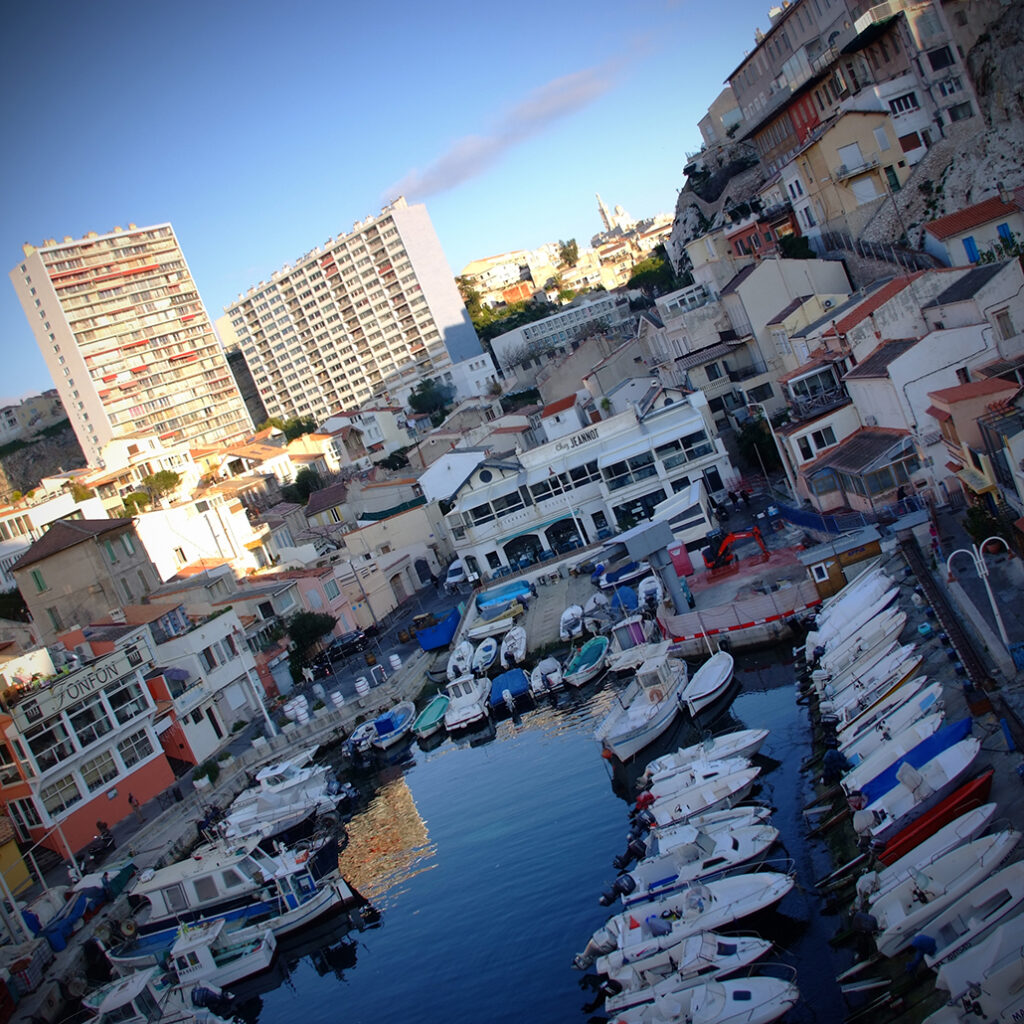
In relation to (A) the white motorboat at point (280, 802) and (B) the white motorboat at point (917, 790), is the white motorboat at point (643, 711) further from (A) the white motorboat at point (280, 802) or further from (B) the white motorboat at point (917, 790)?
(B) the white motorboat at point (917, 790)

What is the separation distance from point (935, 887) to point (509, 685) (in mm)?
19773

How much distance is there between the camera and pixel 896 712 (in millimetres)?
17438

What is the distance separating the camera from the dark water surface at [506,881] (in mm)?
16312

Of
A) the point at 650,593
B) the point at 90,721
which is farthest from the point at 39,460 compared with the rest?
the point at 650,593

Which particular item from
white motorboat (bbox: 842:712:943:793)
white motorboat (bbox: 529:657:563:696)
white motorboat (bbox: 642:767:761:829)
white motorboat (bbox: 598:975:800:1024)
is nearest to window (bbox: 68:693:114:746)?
white motorboat (bbox: 529:657:563:696)

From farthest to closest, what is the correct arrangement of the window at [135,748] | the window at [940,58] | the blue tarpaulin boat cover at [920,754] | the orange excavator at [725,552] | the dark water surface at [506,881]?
the window at [940,58] → the orange excavator at [725,552] → the window at [135,748] → the dark water surface at [506,881] → the blue tarpaulin boat cover at [920,754]

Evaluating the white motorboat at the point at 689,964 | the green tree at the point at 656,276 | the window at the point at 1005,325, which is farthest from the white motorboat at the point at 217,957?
the green tree at the point at 656,276

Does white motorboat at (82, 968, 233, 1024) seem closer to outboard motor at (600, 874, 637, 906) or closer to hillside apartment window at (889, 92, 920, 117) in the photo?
outboard motor at (600, 874, 637, 906)

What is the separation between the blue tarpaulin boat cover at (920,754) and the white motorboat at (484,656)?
1869 centimetres

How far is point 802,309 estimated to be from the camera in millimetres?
39219

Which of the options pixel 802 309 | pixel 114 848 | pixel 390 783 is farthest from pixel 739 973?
pixel 802 309

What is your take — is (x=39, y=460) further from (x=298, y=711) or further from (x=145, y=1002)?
(x=145, y=1002)

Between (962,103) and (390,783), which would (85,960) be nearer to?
(390,783)

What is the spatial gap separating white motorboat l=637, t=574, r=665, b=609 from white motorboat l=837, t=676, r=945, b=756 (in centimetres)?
1263
